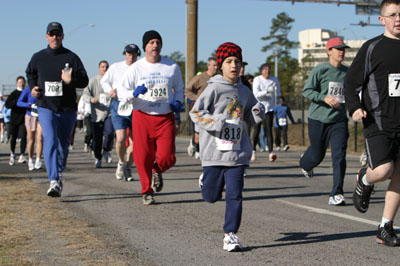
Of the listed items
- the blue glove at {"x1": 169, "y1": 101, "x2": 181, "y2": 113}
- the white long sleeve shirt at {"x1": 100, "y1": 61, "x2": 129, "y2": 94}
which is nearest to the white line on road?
the blue glove at {"x1": 169, "y1": 101, "x2": 181, "y2": 113}

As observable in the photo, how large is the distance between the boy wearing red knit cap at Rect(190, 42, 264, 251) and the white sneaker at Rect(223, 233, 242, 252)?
6.1 inches

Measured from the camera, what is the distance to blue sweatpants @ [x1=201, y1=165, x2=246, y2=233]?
6.12 m

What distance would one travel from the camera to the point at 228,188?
20.6 ft

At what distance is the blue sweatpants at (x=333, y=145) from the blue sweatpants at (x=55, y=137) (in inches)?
128

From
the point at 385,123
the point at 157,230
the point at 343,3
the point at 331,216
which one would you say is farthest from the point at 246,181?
the point at 343,3

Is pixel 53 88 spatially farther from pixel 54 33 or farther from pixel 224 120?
pixel 224 120

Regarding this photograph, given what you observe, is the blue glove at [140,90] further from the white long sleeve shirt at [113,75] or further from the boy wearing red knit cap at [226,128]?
the white long sleeve shirt at [113,75]

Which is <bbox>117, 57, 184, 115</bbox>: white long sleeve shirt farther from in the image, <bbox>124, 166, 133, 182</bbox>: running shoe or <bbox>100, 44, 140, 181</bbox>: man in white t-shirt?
<bbox>124, 166, 133, 182</bbox>: running shoe

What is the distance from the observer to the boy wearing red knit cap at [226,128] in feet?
20.6

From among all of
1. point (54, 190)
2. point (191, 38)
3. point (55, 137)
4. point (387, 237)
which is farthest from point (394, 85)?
point (191, 38)

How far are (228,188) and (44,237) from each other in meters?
1.77

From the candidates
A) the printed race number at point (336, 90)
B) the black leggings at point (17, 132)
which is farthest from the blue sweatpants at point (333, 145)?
the black leggings at point (17, 132)

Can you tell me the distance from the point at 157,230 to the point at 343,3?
1340 inches

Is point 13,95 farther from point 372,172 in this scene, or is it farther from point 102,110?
point 372,172
